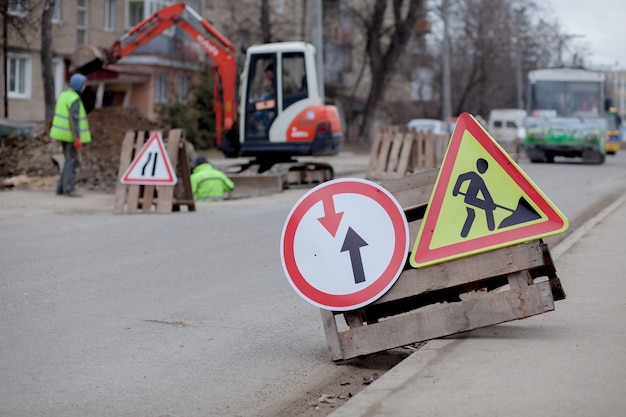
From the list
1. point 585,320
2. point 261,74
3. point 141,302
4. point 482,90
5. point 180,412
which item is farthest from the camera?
point 482,90

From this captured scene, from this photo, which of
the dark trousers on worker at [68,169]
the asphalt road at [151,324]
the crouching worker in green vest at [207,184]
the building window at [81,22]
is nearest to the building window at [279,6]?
the building window at [81,22]

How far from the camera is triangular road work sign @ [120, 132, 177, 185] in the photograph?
634 inches

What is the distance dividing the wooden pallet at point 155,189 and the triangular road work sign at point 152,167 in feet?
0.71

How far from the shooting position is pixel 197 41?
2444 cm

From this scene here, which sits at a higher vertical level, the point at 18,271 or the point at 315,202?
Result: the point at 315,202

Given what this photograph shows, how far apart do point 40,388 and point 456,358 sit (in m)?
2.30

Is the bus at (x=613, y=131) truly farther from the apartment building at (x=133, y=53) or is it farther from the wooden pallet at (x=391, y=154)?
the wooden pallet at (x=391, y=154)

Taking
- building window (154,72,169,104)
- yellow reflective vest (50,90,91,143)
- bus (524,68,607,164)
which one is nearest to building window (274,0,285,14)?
Result: building window (154,72,169,104)

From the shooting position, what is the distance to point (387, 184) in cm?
662

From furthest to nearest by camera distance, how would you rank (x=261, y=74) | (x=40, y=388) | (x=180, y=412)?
(x=261, y=74)
(x=40, y=388)
(x=180, y=412)

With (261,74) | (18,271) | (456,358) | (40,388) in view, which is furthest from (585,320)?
(261,74)

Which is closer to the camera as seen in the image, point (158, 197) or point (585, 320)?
point (585, 320)

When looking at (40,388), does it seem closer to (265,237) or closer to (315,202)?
(315,202)

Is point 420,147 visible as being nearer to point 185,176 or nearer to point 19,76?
point 185,176
